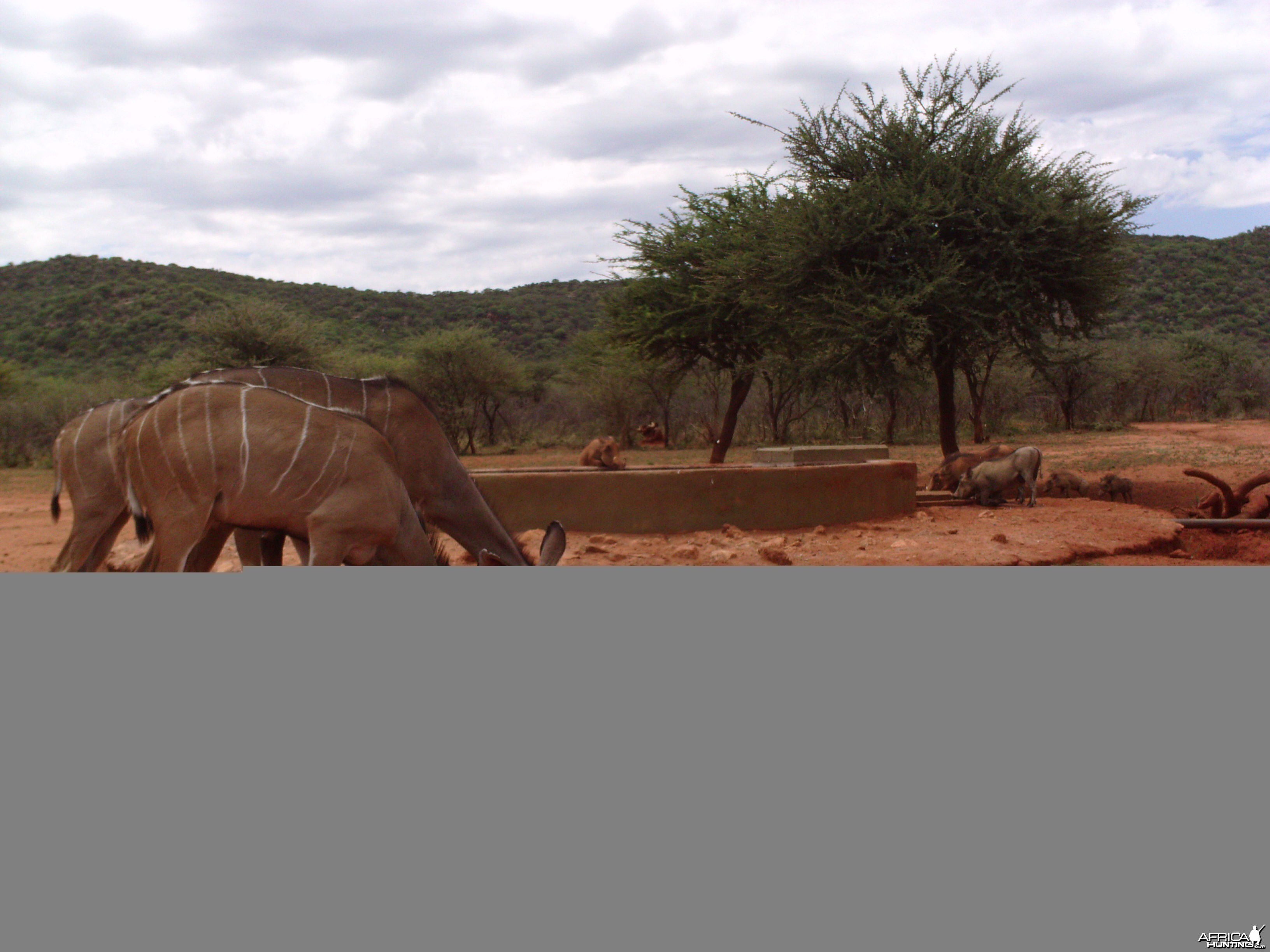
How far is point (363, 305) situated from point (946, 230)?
2201 centimetres

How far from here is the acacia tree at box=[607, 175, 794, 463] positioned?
47.5 feet

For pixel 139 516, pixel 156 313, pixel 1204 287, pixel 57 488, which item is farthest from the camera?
pixel 1204 287

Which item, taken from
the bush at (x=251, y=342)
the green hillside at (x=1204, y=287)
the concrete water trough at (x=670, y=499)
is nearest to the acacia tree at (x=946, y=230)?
the concrete water trough at (x=670, y=499)

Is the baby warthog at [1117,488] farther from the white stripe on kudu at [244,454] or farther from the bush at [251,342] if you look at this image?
the bush at [251,342]

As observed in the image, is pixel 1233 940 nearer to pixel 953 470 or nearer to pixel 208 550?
pixel 208 550

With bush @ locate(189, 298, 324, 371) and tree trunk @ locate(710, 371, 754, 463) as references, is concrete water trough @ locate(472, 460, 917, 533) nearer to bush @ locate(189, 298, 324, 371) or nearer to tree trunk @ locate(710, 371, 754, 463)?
tree trunk @ locate(710, 371, 754, 463)

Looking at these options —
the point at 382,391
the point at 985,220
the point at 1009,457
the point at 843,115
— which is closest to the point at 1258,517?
the point at 1009,457

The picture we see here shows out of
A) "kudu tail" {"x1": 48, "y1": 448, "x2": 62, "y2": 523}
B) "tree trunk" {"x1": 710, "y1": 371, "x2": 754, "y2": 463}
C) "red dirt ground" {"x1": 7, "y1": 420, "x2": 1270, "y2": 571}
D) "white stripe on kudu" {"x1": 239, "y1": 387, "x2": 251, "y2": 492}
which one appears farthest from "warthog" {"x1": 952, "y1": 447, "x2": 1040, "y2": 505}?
"kudu tail" {"x1": 48, "y1": 448, "x2": 62, "y2": 523}

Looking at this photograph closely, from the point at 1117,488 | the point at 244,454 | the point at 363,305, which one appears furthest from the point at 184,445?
the point at 363,305

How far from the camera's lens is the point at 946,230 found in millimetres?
11156

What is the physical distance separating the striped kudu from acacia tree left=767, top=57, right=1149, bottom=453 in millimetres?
6829

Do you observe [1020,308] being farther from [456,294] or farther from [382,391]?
[456,294]

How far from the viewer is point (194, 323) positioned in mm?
16328

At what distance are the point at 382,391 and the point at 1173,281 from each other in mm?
30987
